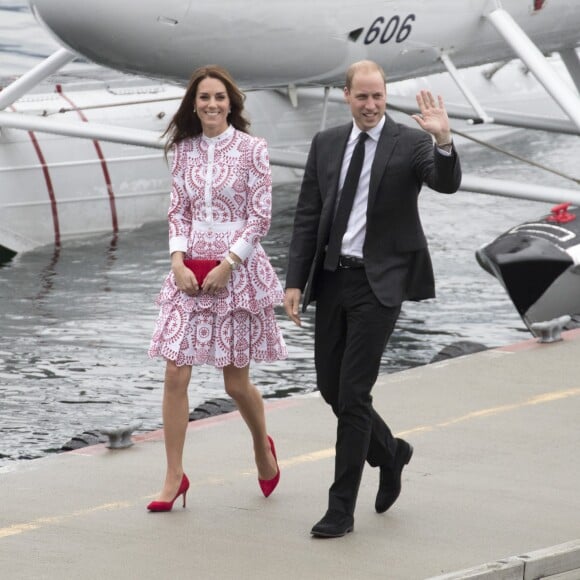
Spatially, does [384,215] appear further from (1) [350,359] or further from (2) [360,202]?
(1) [350,359]

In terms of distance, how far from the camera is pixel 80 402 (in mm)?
9812

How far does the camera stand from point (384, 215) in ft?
19.0

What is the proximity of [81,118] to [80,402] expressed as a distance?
760 centimetres

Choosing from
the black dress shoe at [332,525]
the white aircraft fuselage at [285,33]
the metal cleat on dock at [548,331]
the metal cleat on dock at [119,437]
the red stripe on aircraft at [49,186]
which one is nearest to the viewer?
the black dress shoe at [332,525]

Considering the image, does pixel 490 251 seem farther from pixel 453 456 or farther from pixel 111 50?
pixel 453 456

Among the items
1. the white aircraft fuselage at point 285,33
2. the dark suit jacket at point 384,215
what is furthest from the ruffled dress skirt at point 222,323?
the white aircraft fuselage at point 285,33

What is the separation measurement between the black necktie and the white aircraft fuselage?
21.1ft

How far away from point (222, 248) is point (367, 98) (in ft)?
2.73

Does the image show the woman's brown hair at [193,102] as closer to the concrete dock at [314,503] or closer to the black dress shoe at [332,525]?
the concrete dock at [314,503]

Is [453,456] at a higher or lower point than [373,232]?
lower

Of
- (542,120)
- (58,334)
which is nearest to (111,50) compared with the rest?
(58,334)

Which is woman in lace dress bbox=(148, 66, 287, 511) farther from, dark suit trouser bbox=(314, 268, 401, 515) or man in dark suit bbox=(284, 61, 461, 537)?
dark suit trouser bbox=(314, 268, 401, 515)

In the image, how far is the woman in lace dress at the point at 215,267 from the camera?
6031 millimetres

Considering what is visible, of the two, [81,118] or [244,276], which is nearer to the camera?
[244,276]
